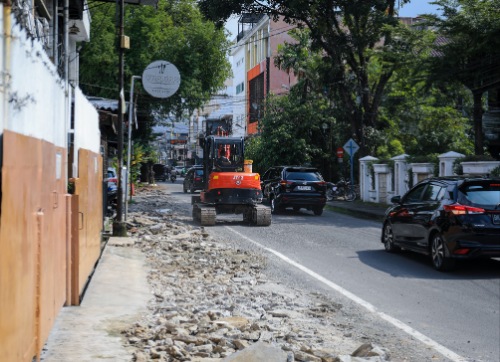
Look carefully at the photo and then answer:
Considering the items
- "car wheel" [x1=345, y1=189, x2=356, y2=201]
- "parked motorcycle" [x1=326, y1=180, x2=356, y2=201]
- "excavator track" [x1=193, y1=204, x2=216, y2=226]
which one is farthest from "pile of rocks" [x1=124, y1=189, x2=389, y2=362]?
"parked motorcycle" [x1=326, y1=180, x2=356, y2=201]

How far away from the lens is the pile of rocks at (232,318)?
6.36m

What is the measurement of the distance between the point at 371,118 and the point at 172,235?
1879 centimetres

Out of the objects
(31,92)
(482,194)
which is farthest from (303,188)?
(31,92)

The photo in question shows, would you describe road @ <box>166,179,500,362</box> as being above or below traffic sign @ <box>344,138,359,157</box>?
below

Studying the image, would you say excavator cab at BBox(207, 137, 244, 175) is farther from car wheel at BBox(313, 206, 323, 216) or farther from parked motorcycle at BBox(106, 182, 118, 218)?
car wheel at BBox(313, 206, 323, 216)

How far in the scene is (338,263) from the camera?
511 inches

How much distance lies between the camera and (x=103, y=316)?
→ 7832mm

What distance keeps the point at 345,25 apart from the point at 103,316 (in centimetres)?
2618

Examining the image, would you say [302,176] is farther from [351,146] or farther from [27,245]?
[27,245]

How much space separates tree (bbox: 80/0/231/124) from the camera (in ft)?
129

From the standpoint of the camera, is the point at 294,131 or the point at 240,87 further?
the point at 240,87

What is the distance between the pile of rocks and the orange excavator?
236 inches

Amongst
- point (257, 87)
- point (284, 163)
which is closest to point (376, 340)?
point (284, 163)

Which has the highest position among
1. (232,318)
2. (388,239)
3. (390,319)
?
(388,239)
